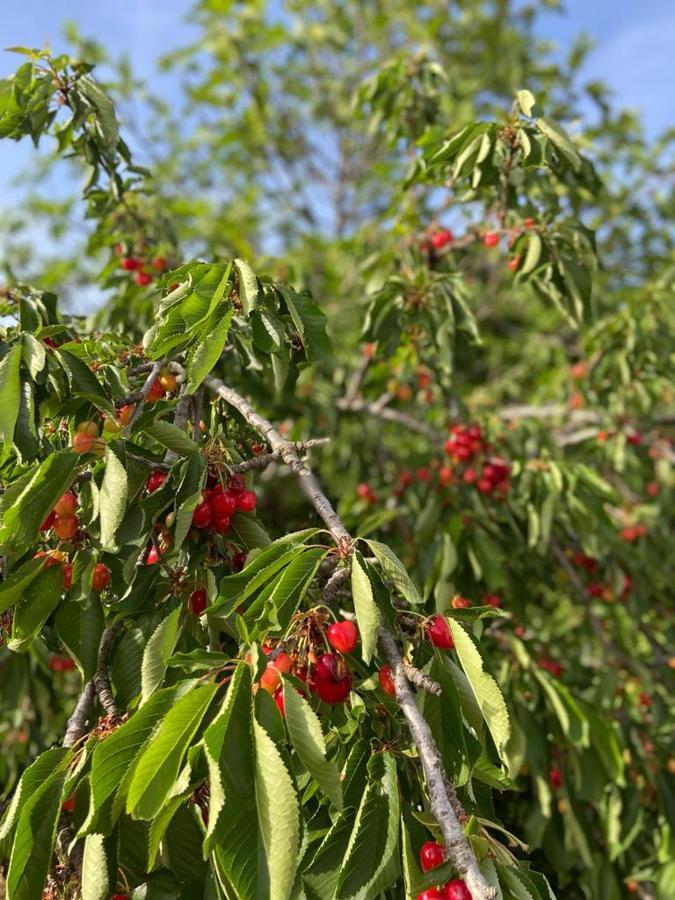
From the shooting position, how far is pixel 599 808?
7.52ft

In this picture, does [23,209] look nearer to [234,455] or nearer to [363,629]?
[234,455]

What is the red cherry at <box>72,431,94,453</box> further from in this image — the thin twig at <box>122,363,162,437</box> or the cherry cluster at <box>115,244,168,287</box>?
the cherry cluster at <box>115,244,168,287</box>

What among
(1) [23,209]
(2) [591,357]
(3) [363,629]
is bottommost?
(3) [363,629]

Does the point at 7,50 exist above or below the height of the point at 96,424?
above

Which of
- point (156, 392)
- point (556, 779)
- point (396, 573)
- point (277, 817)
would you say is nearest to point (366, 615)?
point (396, 573)

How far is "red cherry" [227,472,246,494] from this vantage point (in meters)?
1.20

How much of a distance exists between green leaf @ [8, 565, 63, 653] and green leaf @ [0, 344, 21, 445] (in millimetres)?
233

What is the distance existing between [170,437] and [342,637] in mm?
414

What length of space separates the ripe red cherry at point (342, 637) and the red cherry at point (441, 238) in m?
1.98

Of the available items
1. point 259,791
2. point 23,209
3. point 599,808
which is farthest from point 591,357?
point 23,209

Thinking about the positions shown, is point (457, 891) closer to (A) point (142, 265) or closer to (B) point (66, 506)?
(B) point (66, 506)

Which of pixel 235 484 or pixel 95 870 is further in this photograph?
pixel 235 484

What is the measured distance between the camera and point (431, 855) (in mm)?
838

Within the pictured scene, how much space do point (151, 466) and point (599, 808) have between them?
1980 millimetres
